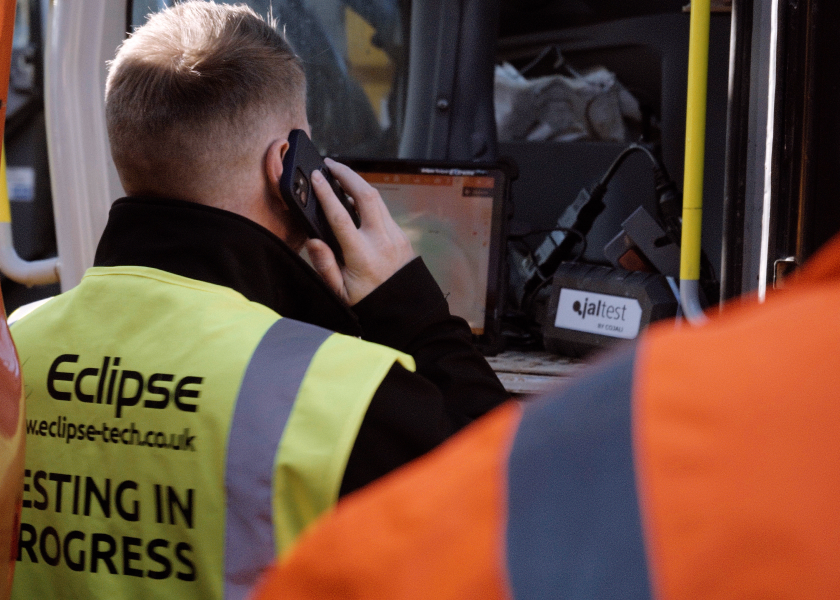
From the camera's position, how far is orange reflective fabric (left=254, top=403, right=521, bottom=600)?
24 cm

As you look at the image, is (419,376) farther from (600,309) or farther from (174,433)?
(600,309)

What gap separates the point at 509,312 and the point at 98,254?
3.64 ft

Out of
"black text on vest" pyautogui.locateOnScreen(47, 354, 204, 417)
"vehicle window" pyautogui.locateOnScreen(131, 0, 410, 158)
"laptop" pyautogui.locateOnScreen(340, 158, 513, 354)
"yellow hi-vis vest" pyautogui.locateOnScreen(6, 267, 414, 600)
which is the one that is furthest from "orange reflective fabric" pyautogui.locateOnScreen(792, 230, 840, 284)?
"vehicle window" pyautogui.locateOnScreen(131, 0, 410, 158)

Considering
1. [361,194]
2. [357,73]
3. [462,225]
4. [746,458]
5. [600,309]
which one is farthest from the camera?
[357,73]

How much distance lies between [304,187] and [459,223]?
0.75 m

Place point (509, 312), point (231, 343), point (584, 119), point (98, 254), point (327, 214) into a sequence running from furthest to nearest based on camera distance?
point (584, 119), point (509, 312), point (327, 214), point (98, 254), point (231, 343)

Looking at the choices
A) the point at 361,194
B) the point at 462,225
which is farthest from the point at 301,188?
the point at 462,225

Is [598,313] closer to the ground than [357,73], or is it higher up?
closer to the ground

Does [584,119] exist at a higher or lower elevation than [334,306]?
higher

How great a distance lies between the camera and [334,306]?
A: 97cm

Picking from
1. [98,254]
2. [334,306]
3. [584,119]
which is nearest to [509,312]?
[584,119]

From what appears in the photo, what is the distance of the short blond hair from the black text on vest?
22cm

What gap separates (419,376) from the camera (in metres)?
0.78

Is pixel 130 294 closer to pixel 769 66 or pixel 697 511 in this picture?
pixel 697 511
